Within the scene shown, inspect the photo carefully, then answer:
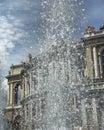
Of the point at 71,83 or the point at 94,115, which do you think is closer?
the point at 94,115

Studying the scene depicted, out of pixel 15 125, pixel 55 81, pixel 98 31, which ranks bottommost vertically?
pixel 15 125

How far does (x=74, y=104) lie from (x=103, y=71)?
5956 millimetres

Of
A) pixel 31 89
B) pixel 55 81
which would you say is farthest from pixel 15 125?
pixel 55 81

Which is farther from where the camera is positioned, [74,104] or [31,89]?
[31,89]

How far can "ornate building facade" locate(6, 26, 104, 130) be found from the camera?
4534cm

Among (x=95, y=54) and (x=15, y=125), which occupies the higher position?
(x=95, y=54)

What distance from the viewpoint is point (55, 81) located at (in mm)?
46656

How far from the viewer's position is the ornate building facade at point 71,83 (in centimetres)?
4534

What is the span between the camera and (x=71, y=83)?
4747cm

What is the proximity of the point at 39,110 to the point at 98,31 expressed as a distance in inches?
536

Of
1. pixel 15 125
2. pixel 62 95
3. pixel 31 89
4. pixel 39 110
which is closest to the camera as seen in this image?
pixel 62 95

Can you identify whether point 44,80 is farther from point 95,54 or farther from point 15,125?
point 15,125

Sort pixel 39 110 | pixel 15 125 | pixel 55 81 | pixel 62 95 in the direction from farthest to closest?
pixel 15 125, pixel 39 110, pixel 55 81, pixel 62 95

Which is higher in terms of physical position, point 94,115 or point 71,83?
point 71,83
